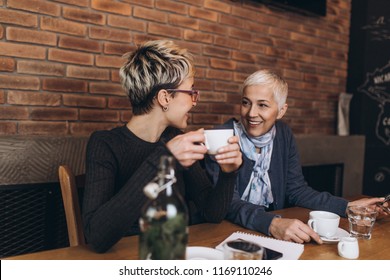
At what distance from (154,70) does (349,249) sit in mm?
838

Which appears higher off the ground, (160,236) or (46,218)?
(160,236)

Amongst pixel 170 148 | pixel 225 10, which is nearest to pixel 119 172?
pixel 170 148

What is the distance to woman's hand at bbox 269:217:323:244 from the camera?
1.19 m

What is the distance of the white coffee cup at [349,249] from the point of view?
3.59 feet

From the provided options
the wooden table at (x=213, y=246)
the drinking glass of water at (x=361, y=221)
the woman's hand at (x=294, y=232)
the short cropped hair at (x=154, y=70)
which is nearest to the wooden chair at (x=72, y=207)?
the wooden table at (x=213, y=246)

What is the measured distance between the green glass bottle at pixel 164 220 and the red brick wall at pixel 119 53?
1.37 meters

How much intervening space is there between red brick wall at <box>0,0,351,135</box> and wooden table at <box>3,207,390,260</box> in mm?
1003

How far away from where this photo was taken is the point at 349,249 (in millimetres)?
1094

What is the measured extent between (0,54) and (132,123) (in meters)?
0.77

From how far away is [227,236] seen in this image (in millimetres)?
1248

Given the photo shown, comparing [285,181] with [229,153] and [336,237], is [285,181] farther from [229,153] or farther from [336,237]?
[229,153]

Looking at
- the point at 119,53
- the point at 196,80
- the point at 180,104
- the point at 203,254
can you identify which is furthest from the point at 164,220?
the point at 196,80

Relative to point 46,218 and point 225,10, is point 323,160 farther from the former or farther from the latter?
point 46,218
